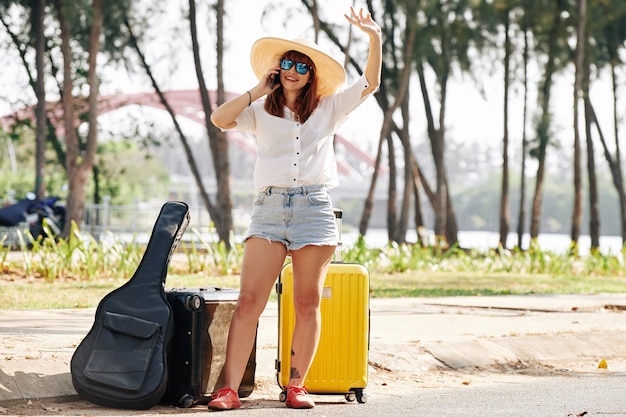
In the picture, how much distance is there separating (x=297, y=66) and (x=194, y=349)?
1482mm

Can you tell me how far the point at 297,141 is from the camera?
19.0ft

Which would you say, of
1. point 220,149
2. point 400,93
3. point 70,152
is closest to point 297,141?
point 70,152

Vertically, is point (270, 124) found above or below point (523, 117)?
below

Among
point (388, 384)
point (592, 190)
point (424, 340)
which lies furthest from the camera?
point (592, 190)

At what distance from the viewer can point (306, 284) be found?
578 centimetres

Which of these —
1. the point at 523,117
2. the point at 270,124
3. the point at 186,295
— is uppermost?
the point at 523,117

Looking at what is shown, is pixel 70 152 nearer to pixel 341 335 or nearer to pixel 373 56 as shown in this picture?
pixel 341 335

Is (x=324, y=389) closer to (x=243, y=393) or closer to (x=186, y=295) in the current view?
(x=243, y=393)

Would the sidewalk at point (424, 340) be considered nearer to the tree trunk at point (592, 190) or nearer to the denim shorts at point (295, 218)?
the denim shorts at point (295, 218)

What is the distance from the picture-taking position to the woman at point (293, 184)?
574 centimetres

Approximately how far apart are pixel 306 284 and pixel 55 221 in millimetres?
16412

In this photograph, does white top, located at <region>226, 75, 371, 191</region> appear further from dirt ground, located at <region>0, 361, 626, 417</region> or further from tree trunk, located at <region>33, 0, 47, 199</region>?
tree trunk, located at <region>33, 0, 47, 199</region>

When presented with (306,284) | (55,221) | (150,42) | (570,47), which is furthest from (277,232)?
(570,47)

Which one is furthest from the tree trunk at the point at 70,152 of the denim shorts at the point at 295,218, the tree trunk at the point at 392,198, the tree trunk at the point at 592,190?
the denim shorts at the point at 295,218
